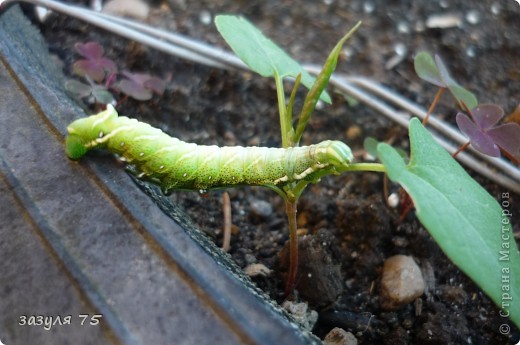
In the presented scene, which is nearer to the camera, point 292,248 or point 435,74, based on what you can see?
point 292,248

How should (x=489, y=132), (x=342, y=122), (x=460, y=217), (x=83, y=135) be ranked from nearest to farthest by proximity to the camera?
1. (x=460, y=217)
2. (x=83, y=135)
3. (x=489, y=132)
4. (x=342, y=122)

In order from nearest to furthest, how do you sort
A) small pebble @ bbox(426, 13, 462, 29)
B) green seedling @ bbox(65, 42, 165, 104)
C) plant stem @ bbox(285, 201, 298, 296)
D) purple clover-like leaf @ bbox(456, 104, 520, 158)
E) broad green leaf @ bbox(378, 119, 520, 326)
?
1. broad green leaf @ bbox(378, 119, 520, 326)
2. plant stem @ bbox(285, 201, 298, 296)
3. purple clover-like leaf @ bbox(456, 104, 520, 158)
4. green seedling @ bbox(65, 42, 165, 104)
5. small pebble @ bbox(426, 13, 462, 29)

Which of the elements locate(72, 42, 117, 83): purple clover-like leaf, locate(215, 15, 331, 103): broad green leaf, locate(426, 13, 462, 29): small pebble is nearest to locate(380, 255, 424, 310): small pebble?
locate(215, 15, 331, 103): broad green leaf

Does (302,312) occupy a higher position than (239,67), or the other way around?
(239,67)

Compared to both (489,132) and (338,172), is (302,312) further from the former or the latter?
(489,132)

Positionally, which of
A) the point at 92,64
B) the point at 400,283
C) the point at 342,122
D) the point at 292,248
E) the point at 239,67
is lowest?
the point at 400,283

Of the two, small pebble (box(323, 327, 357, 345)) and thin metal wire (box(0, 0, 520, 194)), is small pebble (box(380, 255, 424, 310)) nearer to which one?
small pebble (box(323, 327, 357, 345))

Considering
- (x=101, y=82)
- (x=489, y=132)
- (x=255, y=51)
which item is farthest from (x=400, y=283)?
(x=101, y=82)
